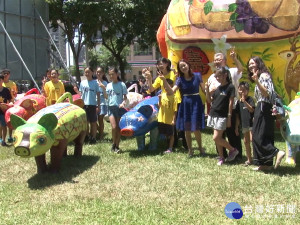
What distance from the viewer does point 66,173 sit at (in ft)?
17.8

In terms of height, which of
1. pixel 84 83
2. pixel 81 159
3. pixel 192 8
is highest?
pixel 192 8

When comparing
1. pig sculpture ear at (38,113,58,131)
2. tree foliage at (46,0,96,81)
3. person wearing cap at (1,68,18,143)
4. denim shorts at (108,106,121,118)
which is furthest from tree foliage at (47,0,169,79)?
pig sculpture ear at (38,113,58,131)

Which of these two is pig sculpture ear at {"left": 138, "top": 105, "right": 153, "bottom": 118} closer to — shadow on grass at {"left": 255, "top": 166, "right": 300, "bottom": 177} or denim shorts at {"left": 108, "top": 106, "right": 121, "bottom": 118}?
denim shorts at {"left": 108, "top": 106, "right": 121, "bottom": 118}

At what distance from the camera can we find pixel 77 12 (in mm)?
18094

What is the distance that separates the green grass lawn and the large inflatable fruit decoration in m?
2.23

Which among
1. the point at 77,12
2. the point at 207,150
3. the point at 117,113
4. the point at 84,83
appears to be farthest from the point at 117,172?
the point at 77,12

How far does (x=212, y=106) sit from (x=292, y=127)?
3.77 ft

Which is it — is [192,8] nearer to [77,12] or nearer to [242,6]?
[242,6]

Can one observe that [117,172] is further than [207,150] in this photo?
No

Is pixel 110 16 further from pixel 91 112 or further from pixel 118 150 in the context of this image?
pixel 118 150

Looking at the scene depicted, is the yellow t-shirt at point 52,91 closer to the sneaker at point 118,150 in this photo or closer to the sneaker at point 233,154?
the sneaker at point 118,150

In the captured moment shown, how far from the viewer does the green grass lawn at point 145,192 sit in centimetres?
380

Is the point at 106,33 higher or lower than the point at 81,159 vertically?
higher

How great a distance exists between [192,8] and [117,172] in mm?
3834
